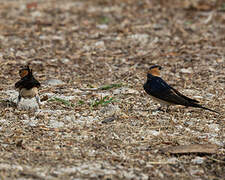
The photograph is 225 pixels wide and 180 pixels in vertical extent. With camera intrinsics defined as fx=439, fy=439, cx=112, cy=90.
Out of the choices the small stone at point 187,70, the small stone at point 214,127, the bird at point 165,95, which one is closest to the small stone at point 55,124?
the bird at point 165,95

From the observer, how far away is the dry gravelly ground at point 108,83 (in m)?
4.26

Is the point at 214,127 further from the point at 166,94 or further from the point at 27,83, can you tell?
the point at 27,83

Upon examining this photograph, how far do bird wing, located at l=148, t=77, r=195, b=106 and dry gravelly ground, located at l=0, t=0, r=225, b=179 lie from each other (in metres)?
0.23

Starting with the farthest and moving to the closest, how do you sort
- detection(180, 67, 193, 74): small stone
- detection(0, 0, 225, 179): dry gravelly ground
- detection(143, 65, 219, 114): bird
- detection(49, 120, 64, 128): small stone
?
detection(180, 67, 193, 74): small stone, detection(143, 65, 219, 114): bird, detection(49, 120, 64, 128): small stone, detection(0, 0, 225, 179): dry gravelly ground

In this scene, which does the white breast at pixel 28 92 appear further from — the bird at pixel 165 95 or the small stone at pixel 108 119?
the bird at pixel 165 95

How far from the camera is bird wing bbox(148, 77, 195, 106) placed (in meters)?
5.45

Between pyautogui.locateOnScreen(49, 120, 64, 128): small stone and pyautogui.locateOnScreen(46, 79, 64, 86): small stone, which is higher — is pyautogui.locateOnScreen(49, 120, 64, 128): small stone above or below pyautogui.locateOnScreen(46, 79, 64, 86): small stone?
below

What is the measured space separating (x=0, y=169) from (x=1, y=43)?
551cm

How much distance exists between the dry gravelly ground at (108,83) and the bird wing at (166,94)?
23 centimetres

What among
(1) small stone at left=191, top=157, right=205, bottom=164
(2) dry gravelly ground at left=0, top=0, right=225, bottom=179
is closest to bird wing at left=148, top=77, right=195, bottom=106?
(2) dry gravelly ground at left=0, top=0, right=225, bottom=179

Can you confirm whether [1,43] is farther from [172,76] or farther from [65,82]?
[172,76]

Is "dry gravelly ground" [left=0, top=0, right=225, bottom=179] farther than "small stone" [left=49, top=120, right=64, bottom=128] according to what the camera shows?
No

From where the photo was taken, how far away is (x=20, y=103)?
18.2ft

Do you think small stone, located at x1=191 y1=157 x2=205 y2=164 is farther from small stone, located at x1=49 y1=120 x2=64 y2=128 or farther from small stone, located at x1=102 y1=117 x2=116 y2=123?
small stone, located at x1=49 y1=120 x2=64 y2=128
